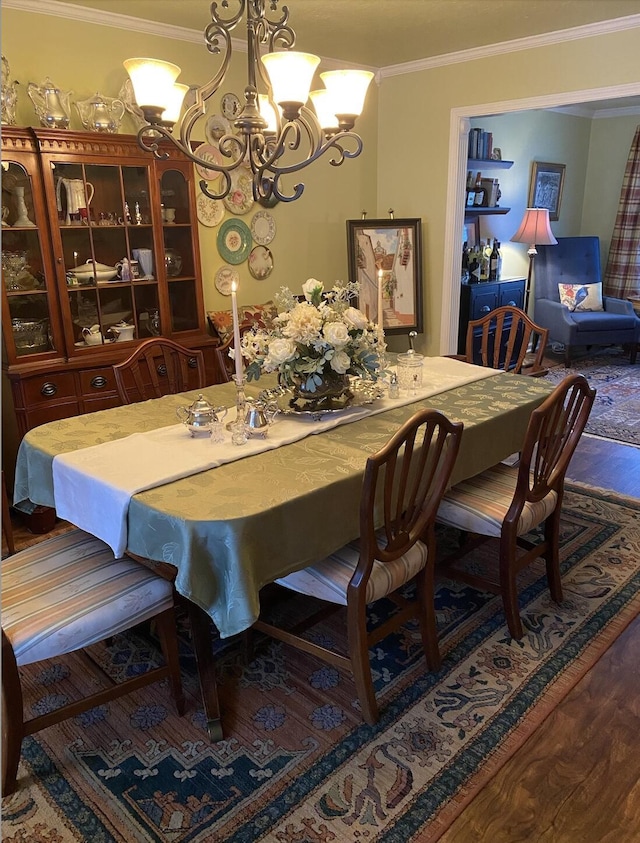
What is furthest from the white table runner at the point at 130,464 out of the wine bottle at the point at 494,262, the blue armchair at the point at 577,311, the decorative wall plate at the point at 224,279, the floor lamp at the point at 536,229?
the blue armchair at the point at 577,311

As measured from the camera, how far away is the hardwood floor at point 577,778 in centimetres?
163

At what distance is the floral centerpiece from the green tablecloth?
183mm

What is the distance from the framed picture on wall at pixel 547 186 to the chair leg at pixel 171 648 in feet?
19.4

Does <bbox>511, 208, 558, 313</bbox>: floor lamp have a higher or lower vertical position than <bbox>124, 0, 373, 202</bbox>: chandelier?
lower

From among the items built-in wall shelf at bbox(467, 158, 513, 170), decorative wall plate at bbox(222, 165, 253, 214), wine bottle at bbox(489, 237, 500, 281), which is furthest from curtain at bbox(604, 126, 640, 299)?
decorative wall plate at bbox(222, 165, 253, 214)

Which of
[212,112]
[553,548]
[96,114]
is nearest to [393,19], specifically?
[212,112]

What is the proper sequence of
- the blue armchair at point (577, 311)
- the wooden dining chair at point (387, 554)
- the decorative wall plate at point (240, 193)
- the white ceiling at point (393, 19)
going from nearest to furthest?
the wooden dining chair at point (387, 554) → the white ceiling at point (393, 19) → the decorative wall plate at point (240, 193) → the blue armchair at point (577, 311)

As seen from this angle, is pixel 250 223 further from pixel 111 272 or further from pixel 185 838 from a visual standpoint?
pixel 185 838

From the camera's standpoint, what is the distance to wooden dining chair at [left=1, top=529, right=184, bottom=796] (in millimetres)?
1648

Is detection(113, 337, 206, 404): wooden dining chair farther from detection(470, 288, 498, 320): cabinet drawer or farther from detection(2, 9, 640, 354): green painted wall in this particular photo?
detection(470, 288, 498, 320): cabinet drawer

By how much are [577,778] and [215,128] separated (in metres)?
3.73

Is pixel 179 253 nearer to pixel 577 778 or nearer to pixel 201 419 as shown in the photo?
pixel 201 419

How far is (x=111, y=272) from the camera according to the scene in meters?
3.40

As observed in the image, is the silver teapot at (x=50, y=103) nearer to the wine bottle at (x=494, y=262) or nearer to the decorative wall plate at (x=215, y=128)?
the decorative wall plate at (x=215, y=128)
